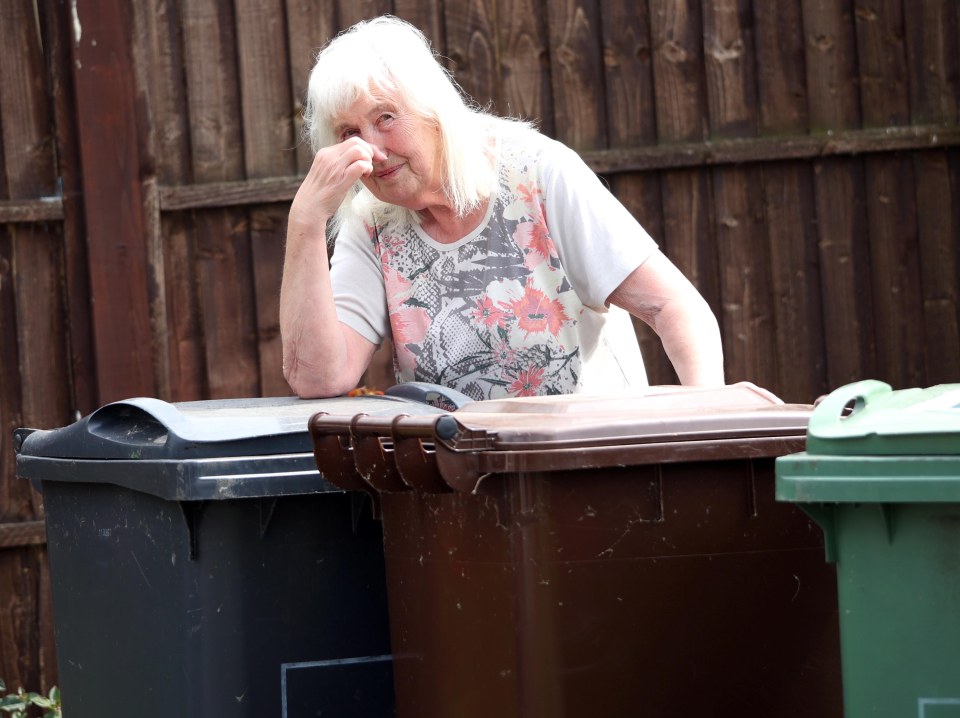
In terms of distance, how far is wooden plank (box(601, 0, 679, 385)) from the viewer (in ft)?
14.4

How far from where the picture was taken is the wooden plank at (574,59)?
14.4 feet

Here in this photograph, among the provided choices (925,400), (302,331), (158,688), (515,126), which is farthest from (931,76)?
(158,688)

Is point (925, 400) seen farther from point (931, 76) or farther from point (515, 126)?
point (931, 76)

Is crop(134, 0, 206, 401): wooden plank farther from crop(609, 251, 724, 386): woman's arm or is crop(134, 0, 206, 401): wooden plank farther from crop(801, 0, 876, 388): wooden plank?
crop(801, 0, 876, 388): wooden plank

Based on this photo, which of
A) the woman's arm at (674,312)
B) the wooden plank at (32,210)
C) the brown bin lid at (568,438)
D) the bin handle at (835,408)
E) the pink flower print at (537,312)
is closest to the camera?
the bin handle at (835,408)

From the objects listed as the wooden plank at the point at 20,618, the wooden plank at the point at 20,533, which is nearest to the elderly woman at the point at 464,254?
the wooden plank at the point at 20,533

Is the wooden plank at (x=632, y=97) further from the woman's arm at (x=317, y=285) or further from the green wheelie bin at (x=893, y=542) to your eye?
the green wheelie bin at (x=893, y=542)

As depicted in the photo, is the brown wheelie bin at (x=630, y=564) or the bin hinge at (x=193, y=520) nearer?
the brown wheelie bin at (x=630, y=564)

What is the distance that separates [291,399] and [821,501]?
5.00 feet

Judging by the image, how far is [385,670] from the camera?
2453 millimetres

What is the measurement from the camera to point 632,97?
4.41 m

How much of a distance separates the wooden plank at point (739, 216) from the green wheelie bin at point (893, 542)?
2.70 meters

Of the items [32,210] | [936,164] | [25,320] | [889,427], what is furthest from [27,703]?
[936,164]

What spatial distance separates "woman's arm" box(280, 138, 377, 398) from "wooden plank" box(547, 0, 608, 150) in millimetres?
1701
